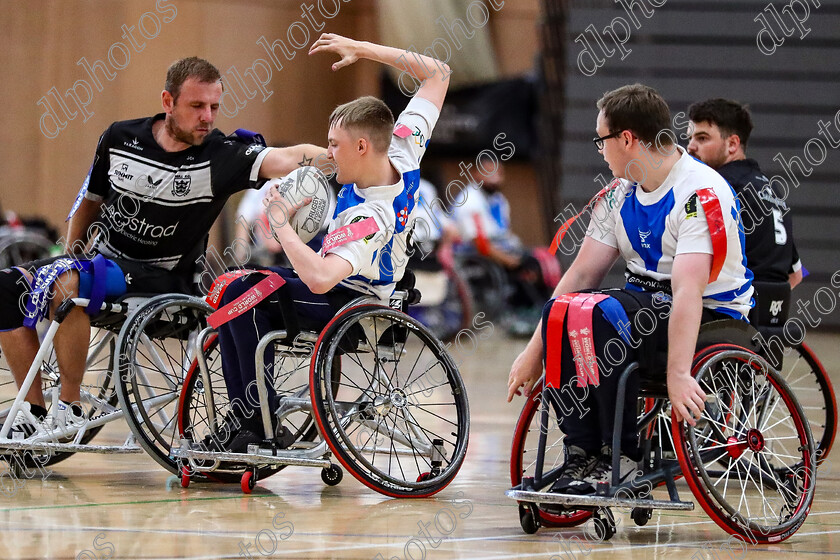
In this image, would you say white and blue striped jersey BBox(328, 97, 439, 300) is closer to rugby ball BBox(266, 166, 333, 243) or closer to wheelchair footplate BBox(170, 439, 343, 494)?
rugby ball BBox(266, 166, 333, 243)

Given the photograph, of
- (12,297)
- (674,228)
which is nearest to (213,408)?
(12,297)

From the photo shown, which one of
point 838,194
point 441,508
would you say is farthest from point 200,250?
point 838,194

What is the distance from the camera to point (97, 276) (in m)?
3.38

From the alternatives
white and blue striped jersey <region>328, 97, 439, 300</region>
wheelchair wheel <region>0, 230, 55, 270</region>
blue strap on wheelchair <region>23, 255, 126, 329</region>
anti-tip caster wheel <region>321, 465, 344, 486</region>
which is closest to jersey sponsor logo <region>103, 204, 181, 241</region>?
blue strap on wheelchair <region>23, 255, 126, 329</region>

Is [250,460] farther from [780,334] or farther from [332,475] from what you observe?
[780,334]

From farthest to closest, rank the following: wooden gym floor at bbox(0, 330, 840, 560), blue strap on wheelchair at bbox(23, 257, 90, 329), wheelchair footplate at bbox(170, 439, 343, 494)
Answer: blue strap on wheelchair at bbox(23, 257, 90, 329) < wheelchair footplate at bbox(170, 439, 343, 494) < wooden gym floor at bbox(0, 330, 840, 560)

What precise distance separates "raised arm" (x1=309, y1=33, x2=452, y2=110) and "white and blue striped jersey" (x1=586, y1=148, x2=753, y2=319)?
0.71 meters

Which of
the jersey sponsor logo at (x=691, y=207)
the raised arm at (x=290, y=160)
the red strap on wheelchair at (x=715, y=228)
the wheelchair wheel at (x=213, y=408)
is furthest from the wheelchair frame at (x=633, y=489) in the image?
the raised arm at (x=290, y=160)

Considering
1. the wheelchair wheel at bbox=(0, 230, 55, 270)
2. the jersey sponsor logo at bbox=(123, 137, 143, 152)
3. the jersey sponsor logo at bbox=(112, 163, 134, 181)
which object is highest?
the jersey sponsor logo at bbox=(123, 137, 143, 152)

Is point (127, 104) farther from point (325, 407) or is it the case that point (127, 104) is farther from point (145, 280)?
point (325, 407)

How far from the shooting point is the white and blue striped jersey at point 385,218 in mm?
A: 3109

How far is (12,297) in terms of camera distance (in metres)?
3.43

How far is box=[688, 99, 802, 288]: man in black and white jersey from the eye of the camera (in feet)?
12.7

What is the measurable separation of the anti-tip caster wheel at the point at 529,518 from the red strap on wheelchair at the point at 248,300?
92cm
